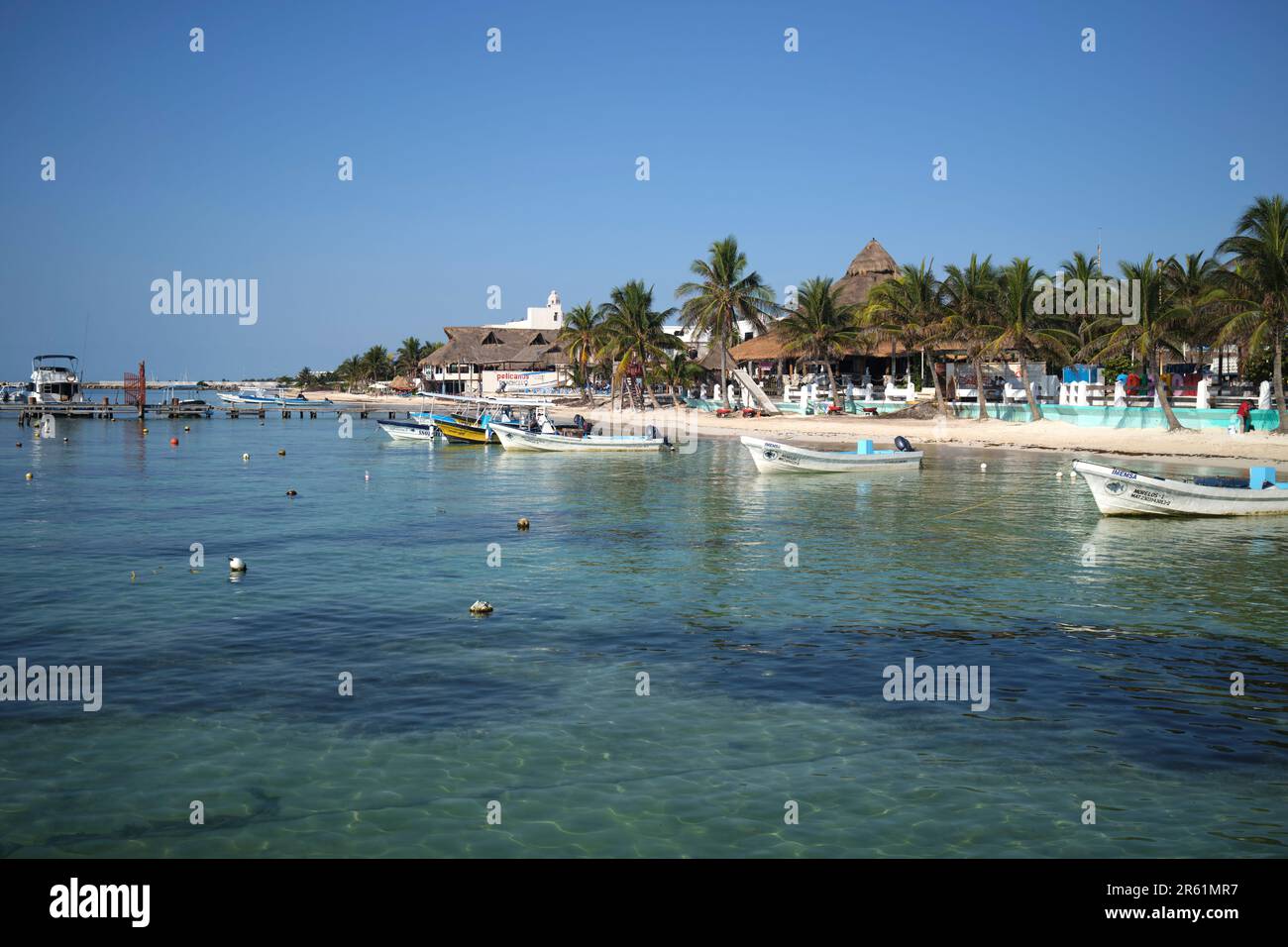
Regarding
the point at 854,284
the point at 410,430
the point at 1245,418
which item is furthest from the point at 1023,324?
the point at 410,430

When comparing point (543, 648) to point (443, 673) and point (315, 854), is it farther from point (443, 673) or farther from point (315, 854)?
point (315, 854)

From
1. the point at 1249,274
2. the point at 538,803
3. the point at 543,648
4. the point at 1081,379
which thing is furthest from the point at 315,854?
the point at 1081,379

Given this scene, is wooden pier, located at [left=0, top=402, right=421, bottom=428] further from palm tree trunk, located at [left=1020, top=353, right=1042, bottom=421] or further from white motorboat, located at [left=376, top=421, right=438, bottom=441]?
palm tree trunk, located at [left=1020, top=353, right=1042, bottom=421]

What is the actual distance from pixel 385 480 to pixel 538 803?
33.6 meters

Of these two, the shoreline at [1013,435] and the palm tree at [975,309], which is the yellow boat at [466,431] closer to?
the shoreline at [1013,435]

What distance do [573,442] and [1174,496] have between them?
3105cm

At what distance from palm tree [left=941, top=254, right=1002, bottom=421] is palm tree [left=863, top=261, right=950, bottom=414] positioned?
117 centimetres

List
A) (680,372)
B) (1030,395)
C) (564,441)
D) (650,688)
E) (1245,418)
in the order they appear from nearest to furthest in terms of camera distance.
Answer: (650,688) → (1245,418) → (564,441) → (1030,395) → (680,372)

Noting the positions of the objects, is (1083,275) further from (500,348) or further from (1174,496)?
(500,348)

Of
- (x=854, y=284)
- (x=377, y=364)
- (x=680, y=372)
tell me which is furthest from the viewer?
(x=377, y=364)

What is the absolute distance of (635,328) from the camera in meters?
83.4

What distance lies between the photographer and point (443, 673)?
45.9 feet

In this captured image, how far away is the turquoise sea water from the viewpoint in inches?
372

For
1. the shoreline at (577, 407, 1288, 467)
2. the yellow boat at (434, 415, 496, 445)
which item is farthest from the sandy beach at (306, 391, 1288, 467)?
the yellow boat at (434, 415, 496, 445)
